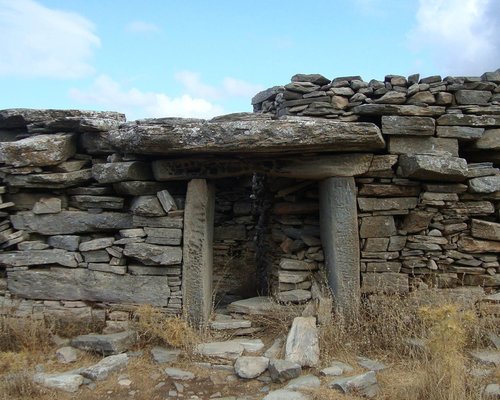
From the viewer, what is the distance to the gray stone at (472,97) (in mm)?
5750

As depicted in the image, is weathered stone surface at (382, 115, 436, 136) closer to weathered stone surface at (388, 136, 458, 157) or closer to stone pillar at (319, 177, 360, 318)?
weathered stone surface at (388, 136, 458, 157)

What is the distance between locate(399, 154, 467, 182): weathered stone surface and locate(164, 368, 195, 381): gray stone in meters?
3.28

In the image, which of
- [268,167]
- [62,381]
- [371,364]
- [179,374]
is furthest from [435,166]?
[62,381]

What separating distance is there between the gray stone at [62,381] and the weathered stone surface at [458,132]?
4756mm

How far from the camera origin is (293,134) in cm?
509

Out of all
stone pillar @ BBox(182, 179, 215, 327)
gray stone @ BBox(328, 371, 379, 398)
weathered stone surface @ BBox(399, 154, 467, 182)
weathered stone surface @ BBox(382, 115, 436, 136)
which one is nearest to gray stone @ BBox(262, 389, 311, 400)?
gray stone @ BBox(328, 371, 379, 398)

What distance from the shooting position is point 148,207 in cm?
559

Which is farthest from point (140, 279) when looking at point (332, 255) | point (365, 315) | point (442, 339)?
point (442, 339)

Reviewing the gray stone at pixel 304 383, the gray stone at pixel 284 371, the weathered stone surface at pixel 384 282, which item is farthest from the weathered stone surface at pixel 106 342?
the weathered stone surface at pixel 384 282

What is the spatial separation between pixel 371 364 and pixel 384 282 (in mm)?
1166

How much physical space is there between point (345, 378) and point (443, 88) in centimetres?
357

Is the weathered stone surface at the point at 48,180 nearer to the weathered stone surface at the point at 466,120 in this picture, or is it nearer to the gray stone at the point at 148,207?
the gray stone at the point at 148,207

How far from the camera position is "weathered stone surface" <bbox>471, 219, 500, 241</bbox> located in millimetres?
5652

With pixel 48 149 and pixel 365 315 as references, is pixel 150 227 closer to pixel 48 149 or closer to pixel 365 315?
pixel 48 149
